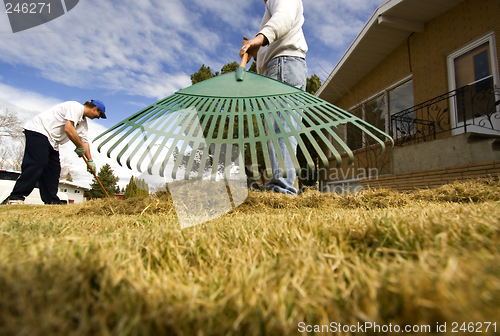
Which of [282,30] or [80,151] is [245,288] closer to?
[282,30]

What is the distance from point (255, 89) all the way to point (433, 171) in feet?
13.6

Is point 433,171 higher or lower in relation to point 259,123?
lower

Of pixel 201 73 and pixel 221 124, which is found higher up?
pixel 201 73

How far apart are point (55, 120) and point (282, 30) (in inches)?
163

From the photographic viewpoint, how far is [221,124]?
1545mm

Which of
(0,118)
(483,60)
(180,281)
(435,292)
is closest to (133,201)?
(180,281)

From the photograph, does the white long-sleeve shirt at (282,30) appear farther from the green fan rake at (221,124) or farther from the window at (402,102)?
the window at (402,102)

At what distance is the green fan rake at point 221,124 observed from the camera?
1.44m

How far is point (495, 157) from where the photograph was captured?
4.43 meters

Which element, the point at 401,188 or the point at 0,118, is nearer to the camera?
the point at 401,188

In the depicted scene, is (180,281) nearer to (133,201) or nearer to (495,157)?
(133,201)

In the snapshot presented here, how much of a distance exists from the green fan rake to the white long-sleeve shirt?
0.86m

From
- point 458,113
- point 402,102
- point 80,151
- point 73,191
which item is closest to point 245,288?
point 80,151

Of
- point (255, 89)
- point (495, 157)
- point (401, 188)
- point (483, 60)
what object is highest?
point (483, 60)
